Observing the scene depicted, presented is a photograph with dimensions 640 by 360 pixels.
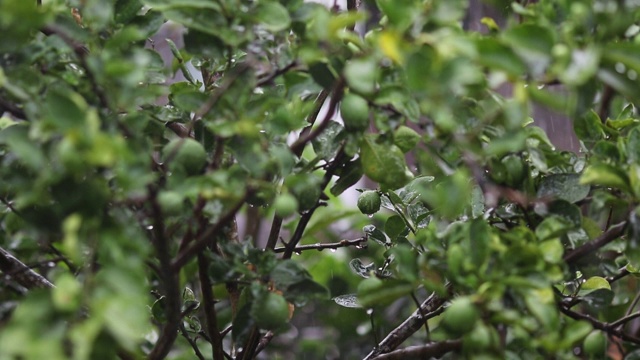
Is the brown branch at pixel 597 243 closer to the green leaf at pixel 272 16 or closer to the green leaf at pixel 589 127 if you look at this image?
the green leaf at pixel 589 127

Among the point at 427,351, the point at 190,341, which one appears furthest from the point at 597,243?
the point at 190,341

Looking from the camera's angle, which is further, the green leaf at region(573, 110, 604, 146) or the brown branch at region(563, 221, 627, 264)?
the green leaf at region(573, 110, 604, 146)

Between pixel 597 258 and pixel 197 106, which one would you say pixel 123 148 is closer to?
pixel 197 106

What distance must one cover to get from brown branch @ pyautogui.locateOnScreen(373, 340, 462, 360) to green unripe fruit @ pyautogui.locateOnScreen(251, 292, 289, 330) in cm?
13

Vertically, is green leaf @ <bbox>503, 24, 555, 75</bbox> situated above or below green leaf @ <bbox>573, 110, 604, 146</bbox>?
above

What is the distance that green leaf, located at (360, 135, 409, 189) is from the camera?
2.00 feet

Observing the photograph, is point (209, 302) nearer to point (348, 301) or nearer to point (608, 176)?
point (348, 301)

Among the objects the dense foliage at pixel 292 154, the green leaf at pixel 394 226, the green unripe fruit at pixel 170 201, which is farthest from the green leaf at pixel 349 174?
the green unripe fruit at pixel 170 201

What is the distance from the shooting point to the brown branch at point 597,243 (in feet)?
1.96

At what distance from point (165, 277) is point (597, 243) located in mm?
343

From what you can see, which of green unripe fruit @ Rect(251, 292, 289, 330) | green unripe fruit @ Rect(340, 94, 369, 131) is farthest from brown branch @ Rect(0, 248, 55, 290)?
green unripe fruit @ Rect(340, 94, 369, 131)

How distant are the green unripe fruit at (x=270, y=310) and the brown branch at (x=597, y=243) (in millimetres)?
230

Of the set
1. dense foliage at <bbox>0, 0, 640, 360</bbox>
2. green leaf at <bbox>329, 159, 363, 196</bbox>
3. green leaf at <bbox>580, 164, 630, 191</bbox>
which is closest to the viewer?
dense foliage at <bbox>0, 0, 640, 360</bbox>

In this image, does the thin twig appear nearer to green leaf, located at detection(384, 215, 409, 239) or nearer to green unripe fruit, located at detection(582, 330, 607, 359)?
green leaf, located at detection(384, 215, 409, 239)
